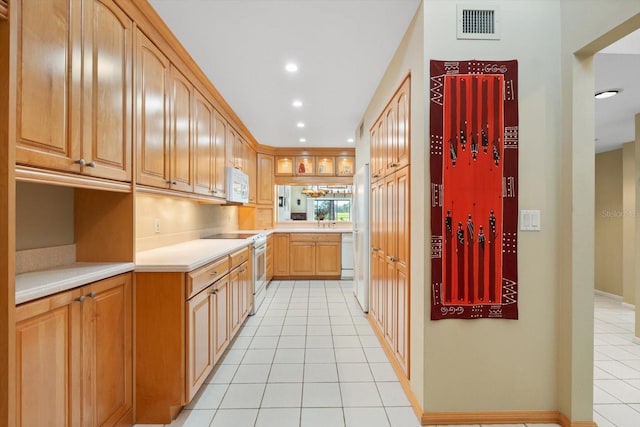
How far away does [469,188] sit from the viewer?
1.76m

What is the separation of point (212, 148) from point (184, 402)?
2372 mm

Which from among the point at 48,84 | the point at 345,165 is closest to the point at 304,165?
the point at 345,165

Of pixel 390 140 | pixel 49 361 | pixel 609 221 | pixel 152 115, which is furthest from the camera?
pixel 609 221

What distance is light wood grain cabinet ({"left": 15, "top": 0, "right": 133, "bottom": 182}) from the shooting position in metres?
1.14

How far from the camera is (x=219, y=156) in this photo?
3.50 metres

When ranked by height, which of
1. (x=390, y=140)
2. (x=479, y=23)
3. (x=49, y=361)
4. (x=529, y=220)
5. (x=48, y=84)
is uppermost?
(x=479, y=23)

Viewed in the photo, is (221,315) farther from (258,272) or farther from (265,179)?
(265,179)

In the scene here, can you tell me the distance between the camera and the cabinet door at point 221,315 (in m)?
2.32

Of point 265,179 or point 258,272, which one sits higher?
point 265,179

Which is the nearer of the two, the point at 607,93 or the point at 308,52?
the point at 308,52

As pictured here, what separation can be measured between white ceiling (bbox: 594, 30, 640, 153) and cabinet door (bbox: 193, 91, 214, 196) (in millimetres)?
3308

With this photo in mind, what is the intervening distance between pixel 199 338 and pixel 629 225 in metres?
5.32

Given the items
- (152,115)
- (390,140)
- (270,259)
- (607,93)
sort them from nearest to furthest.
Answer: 1. (152,115)
2. (390,140)
3. (607,93)
4. (270,259)

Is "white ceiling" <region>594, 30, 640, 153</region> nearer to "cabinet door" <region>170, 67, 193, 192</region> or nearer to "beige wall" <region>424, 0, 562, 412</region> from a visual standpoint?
"beige wall" <region>424, 0, 562, 412</region>
